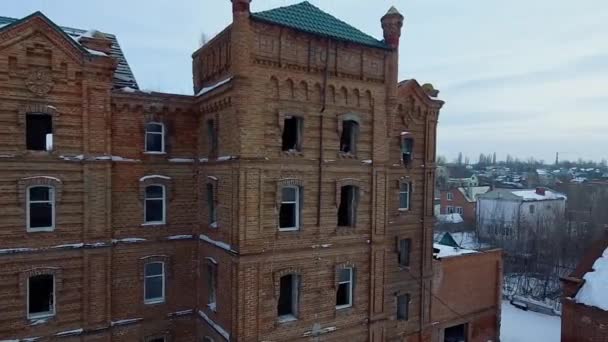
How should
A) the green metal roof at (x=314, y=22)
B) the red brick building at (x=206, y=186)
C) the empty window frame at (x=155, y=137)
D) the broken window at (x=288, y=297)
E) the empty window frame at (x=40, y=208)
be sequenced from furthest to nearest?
the empty window frame at (x=155, y=137) → the broken window at (x=288, y=297) → the empty window frame at (x=40, y=208) → the green metal roof at (x=314, y=22) → the red brick building at (x=206, y=186)

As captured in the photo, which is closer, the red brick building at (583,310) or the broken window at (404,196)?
the broken window at (404,196)

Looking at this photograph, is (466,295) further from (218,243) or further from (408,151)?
(218,243)

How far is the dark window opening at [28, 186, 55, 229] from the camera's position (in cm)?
1327

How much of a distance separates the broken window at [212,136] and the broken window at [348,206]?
482cm

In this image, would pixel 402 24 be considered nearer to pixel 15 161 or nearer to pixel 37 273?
pixel 15 161

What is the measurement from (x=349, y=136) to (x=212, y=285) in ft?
24.4

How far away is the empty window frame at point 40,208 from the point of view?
13234 mm

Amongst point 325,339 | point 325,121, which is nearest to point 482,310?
point 325,339

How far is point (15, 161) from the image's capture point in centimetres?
1279

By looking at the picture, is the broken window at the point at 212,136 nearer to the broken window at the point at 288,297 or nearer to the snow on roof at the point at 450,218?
the broken window at the point at 288,297

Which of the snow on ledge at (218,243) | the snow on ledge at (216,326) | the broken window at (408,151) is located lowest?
the snow on ledge at (216,326)

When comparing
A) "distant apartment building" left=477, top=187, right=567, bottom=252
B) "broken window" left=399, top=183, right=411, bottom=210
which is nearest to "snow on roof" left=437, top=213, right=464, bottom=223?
"distant apartment building" left=477, top=187, right=567, bottom=252

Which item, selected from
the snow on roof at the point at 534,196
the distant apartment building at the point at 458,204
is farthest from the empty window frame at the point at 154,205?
the distant apartment building at the point at 458,204

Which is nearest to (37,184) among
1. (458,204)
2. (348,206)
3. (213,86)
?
(213,86)
